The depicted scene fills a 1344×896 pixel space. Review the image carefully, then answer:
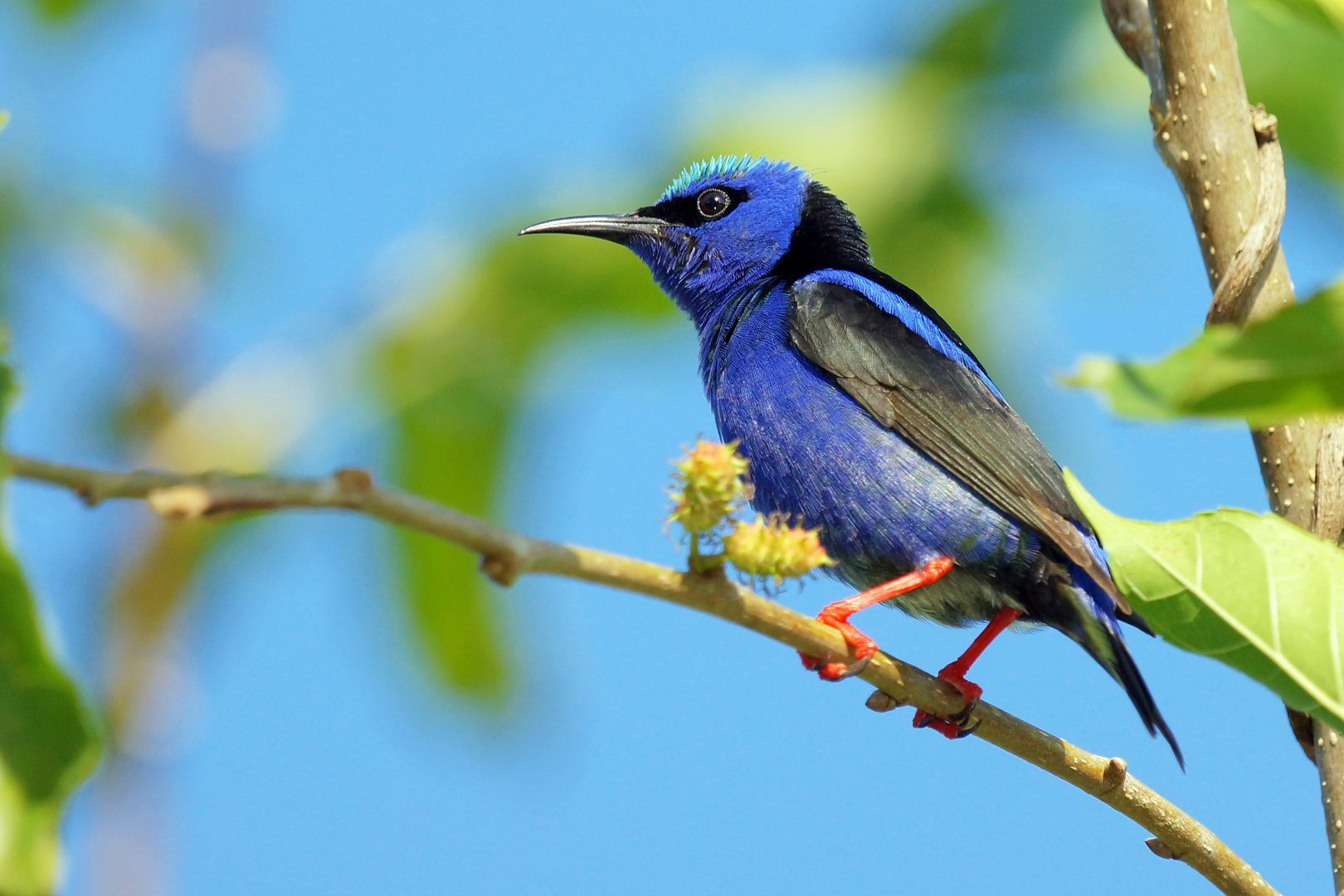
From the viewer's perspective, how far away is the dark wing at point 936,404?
354 cm

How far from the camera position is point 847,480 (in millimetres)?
3639

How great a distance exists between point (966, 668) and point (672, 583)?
2264 mm

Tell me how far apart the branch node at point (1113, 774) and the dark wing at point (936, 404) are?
1.02m

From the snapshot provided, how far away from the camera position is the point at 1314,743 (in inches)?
90.2

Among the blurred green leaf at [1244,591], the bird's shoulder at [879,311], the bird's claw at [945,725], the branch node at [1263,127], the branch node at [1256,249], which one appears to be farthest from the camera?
the bird's shoulder at [879,311]

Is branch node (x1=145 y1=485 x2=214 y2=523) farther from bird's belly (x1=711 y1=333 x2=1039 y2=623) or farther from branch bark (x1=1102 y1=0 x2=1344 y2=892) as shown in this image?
bird's belly (x1=711 y1=333 x2=1039 y2=623)

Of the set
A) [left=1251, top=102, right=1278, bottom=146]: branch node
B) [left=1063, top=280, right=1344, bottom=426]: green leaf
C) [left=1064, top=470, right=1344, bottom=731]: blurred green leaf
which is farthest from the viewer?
[left=1251, top=102, right=1278, bottom=146]: branch node

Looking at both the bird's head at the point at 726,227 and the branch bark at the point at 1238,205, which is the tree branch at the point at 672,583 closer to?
the branch bark at the point at 1238,205

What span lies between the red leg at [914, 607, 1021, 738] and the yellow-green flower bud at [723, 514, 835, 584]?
4.68 ft

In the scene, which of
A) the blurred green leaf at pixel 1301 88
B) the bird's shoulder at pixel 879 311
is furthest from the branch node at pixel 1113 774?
the blurred green leaf at pixel 1301 88

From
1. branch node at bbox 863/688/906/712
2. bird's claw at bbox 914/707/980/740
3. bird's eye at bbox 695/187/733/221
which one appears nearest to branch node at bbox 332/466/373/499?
branch node at bbox 863/688/906/712

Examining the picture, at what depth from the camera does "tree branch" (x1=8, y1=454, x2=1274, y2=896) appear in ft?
3.94

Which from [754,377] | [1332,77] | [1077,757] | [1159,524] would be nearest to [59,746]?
[1159,524]

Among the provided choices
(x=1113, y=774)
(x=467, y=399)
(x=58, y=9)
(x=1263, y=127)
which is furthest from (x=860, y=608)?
(x=58, y=9)
